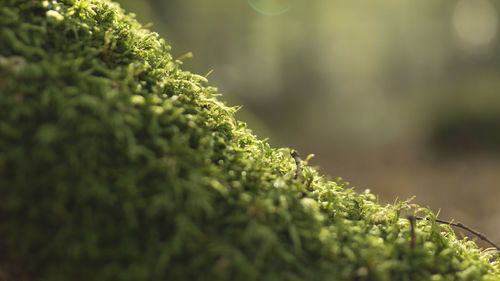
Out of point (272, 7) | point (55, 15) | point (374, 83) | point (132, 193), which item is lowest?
point (132, 193)

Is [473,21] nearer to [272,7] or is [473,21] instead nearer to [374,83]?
[374,83]

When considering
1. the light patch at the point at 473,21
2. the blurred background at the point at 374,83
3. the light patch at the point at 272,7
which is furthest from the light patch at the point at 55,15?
the light patch at the point at 473,21

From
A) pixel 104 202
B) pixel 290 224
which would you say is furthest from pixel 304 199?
pixel 104 202

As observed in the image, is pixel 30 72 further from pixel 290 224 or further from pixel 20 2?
pixel 290 224

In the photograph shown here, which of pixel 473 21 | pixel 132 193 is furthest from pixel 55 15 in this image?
pixel 473 21

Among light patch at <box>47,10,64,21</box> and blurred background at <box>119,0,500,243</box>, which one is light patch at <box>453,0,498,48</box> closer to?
blurred background at <box>119,0,500,243</box>

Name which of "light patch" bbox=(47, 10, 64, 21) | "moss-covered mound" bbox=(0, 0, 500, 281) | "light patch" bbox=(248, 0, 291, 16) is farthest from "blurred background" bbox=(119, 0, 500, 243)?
"moss-covered mound" bbox=(0, 0, 500, 281)

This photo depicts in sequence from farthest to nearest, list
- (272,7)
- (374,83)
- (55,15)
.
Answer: (374,83)
(272,7)
(55,15)
